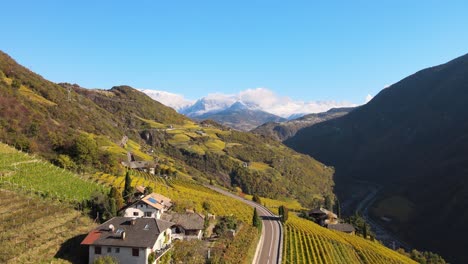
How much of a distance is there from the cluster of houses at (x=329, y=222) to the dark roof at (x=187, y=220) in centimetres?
5403

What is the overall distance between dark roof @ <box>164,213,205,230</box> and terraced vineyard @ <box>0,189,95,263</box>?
47.9 feet

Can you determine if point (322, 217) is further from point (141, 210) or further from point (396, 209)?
point (396, 209)

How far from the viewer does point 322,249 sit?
69938 millimetres

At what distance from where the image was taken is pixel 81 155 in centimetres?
8425

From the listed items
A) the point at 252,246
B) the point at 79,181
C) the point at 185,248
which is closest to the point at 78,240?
the point at 185,248

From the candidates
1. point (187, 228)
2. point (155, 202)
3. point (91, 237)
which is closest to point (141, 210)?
point (155, 202)

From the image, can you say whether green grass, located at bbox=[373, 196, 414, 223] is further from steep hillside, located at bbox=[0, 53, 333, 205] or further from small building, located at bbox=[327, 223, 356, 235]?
small building, located at bbox=[327, 223, 356, 235]

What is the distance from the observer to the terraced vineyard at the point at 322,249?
208 ft

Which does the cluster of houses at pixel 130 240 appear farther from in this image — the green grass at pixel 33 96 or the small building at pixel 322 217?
the green grass at pixel 33 96

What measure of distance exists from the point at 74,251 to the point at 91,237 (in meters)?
2.24

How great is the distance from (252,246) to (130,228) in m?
22.4

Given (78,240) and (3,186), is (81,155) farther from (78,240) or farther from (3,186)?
(78,240)

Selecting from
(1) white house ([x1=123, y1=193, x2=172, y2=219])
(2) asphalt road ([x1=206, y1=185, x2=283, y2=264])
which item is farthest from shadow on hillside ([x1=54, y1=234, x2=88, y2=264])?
(2) asphalt road ([x1=206, y1=185, x2=283, y2=264])

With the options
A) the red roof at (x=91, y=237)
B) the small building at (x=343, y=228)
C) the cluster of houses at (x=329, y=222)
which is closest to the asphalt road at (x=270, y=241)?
the small building at (x=343, y=228)
